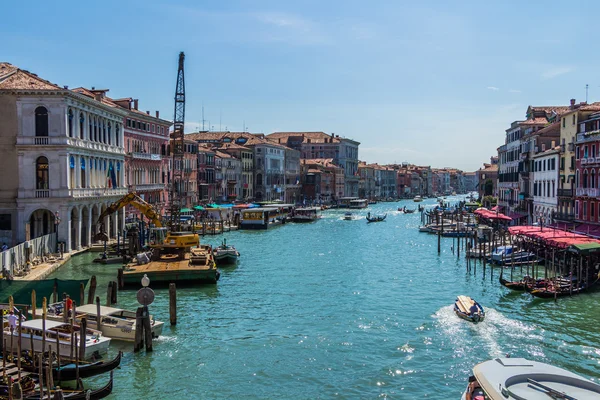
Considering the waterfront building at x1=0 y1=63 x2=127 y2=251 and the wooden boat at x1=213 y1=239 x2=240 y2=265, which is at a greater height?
the waterfront building at x1=0 y1=63 x2=127 y2=251

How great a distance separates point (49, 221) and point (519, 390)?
101 ft

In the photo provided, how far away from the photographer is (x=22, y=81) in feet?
114

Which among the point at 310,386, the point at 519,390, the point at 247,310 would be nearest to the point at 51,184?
the point at 247,310

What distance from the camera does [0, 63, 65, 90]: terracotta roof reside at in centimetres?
3400

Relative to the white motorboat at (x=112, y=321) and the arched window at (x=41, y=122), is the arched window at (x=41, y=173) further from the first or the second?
the white motorboat at (x=112, y=321)

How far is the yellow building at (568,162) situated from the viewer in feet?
126

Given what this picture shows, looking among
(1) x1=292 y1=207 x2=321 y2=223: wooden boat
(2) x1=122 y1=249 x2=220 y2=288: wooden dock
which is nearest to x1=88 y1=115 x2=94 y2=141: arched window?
(2) x1=122 y1=249 x2=220 y2=288: wooden dock

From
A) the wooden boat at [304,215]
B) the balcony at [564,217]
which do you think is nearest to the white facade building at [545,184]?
the balcony at [564,217]

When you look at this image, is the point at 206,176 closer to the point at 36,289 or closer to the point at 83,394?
the point at 36,289

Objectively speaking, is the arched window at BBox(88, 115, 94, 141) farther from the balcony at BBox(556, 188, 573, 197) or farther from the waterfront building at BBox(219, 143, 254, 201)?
the waterfront building at BBox(219, 143, 254, 201)

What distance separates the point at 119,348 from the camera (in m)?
18.9

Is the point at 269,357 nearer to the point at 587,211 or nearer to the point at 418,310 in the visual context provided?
the point at 418,310

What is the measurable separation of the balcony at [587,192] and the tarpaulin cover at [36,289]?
28.3m

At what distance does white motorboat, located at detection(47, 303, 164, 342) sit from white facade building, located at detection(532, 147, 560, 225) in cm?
3204
